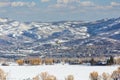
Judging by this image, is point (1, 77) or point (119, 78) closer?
point (1, 77)

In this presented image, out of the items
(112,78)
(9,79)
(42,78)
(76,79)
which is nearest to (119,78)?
(112,78)

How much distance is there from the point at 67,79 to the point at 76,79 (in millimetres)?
5704

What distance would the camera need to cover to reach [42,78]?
153375 millimetres

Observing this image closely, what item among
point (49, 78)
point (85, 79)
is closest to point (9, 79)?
point (49, 78)

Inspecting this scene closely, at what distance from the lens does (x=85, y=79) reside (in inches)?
6284

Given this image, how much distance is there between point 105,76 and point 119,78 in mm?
8358

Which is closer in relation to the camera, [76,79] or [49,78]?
[49,78]

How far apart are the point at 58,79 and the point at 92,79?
40.2 ft

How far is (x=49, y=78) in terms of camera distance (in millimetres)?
146875

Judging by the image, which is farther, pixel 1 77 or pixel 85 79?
pixel 85 79

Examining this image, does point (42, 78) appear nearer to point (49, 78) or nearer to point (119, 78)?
point (49, 78)

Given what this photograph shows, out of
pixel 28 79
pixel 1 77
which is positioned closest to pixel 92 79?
pixel 28 79

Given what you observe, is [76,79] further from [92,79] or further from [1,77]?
[1,77]

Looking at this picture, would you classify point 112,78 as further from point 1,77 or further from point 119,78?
point 1,77
